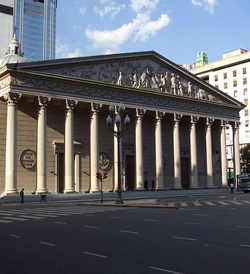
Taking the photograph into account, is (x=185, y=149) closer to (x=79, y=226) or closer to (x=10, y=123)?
(x=10, y=123)

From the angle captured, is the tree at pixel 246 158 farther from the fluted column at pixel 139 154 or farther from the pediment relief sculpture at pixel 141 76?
the fluted column at pixel 139 154

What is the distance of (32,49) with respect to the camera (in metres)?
149

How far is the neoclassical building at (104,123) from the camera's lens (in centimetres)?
4147

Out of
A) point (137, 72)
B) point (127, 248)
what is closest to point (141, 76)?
point (137, 72)

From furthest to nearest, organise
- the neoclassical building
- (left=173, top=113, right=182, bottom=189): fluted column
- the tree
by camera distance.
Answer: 1. the tree
2. (left=173, top=113, right=182, bottom=189): fluted column
3. the neoclassical building

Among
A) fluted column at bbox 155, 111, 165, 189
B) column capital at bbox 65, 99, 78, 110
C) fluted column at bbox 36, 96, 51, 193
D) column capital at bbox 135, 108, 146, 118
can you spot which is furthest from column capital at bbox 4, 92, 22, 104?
fluted column at bbox 155, 111, 165, 189

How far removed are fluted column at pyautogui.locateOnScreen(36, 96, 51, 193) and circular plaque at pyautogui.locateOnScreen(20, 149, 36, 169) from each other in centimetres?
321

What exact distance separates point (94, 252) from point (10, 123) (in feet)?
105

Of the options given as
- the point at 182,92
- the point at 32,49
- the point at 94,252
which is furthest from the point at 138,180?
the point at 32,49

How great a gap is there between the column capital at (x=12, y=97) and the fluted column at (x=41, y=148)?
238 cm

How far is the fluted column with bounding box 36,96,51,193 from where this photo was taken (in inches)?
1612

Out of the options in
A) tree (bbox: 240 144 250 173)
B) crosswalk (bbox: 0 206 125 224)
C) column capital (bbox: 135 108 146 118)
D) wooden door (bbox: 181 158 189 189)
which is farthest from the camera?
tree (bbox: 240 144 250 173)

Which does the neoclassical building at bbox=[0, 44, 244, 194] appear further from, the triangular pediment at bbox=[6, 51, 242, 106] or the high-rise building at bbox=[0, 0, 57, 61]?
the high-rise building at bbox=[0, 0, 57, 61]

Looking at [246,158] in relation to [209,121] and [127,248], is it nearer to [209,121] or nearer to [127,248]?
[209,121]
